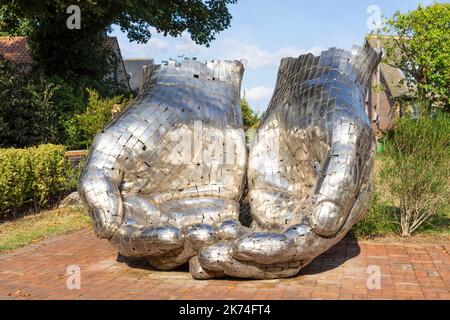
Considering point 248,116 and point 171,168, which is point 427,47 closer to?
point 248,116

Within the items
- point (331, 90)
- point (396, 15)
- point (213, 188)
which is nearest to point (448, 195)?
point (331, 90)

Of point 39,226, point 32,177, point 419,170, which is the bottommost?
point 39,226

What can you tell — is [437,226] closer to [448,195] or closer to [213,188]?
[448,195]

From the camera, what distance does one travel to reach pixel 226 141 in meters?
5.83

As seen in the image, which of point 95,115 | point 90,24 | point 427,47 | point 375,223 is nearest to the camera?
point 375,223

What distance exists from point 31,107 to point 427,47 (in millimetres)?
14014

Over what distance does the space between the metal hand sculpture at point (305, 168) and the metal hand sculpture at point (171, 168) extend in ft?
0.77

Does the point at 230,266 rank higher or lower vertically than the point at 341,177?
lower

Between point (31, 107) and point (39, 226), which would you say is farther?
point (31, 107)

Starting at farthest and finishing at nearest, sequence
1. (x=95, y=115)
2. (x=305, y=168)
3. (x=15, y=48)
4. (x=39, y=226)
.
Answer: (x=15, y=48) → (x=95, y=115) → (x=39, y=226) → (x=305, y=168)

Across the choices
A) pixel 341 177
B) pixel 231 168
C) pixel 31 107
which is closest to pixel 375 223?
pixel 231 168

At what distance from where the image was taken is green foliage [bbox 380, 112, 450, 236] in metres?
7.46

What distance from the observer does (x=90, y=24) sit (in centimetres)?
1622

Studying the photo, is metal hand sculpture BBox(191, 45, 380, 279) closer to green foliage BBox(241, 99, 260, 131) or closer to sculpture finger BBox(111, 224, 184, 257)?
sculpture finger BBox(111, 224, 184, 257)
